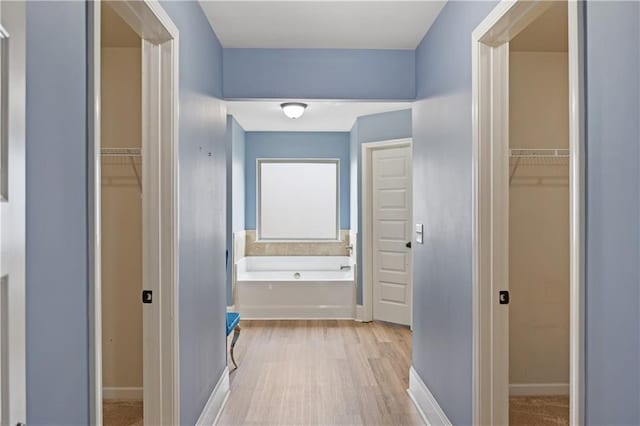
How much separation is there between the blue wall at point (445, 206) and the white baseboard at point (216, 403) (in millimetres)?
1350

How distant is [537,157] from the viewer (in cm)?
328

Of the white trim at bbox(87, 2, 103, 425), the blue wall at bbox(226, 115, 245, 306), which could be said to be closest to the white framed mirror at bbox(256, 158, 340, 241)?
the blue wall at bbox(226, 115, 245, 306)

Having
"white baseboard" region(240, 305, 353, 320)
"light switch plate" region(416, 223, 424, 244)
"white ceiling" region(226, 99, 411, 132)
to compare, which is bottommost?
"white baseboard" region(240, 305, 353, 320)

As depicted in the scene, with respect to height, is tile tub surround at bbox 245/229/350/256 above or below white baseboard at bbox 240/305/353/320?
above

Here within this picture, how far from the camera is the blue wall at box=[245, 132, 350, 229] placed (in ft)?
21.2

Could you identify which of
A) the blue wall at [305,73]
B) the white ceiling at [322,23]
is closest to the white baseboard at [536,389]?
the blue wall at [305,73]

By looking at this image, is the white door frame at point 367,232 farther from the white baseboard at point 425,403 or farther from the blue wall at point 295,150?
the white baseboard at point 425,403

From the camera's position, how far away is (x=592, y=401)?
3.86 ft

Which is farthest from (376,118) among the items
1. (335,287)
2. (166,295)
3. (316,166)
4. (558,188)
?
(166,295)

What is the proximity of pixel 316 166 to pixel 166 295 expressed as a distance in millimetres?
4689

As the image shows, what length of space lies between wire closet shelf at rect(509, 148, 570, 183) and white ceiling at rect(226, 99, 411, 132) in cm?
145

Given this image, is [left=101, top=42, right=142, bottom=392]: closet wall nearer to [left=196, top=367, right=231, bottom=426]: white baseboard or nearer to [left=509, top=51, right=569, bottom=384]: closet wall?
[left=196, top=367, right=231, bottom=426]: white baseboard

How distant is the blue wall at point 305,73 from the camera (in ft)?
10.5

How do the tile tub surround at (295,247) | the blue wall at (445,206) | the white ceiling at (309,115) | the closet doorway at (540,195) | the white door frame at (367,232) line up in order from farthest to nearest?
1. the tile tub surround at (295,247)
2. the white door frame at (367,232)
3. the white ceiling at (309,115)
4. the closet doorway at (540,195)
5. the blue wall at (445,206)
